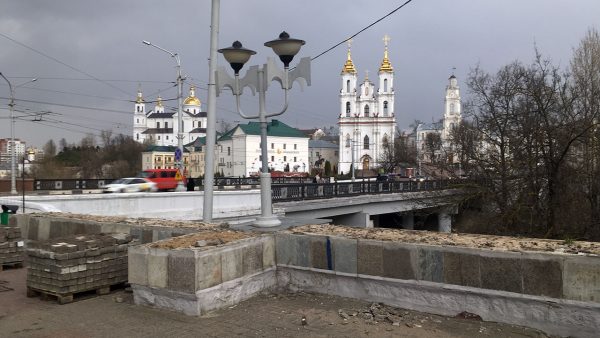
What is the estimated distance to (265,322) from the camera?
5.62 metres

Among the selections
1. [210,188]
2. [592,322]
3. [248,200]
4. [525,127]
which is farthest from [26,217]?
[525,127]

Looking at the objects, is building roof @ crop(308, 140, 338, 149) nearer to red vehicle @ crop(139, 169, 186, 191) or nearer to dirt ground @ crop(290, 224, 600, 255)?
red vehicle @ crop(139, 169, 186, 191)

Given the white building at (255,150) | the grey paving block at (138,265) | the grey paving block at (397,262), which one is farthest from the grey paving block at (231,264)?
the white building at (255,150)

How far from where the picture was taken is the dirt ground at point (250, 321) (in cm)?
524

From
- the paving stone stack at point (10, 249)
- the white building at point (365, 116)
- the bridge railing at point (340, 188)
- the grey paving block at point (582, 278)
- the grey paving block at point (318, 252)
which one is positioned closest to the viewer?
the grey paving block at point (582, 278)

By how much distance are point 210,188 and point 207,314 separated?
6035 millimetres

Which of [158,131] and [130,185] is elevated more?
[158,131]

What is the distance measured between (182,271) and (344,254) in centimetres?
206

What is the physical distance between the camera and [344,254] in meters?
6.41

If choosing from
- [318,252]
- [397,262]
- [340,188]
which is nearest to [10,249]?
[318,252]

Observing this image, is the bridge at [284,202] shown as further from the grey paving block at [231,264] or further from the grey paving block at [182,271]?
the grey paving block at [182,271]

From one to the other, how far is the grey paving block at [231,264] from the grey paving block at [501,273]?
2.93m

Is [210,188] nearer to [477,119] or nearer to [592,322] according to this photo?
[592,322]

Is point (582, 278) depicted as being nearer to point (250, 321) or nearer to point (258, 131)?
point (250, 321)
